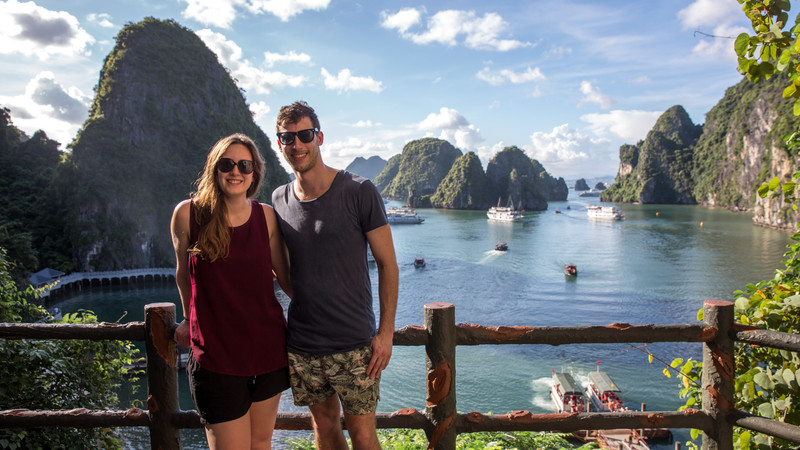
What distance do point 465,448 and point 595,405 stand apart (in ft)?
55.8

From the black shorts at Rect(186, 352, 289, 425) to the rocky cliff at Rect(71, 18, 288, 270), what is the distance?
183ft

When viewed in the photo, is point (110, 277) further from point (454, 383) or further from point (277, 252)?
point (454, 383)

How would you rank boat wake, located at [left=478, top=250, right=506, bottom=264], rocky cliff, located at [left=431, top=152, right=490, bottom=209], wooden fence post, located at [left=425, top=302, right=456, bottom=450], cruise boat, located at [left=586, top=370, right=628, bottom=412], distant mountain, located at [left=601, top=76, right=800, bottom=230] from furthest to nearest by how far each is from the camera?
rocky cliff, located at [left=431, top=152, right=490, bottom=209] < distant mountain, located at [left=601, top=76, right=800, bottom=230] < boat wake, located at [left=478, top=250, right=506, bottom=264] < cruise boat, located at [left=586, top=370, right=628, bottom=412] < wooden fence post, located at [left=425, top=302, right=456, bottom=450]

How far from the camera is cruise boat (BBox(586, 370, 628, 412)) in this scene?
1725 centimetres

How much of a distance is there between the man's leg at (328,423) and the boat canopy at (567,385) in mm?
17604

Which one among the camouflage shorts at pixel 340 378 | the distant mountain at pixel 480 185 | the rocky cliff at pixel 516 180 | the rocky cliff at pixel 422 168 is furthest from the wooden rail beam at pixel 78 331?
the rocky cliff at pixel 422 168

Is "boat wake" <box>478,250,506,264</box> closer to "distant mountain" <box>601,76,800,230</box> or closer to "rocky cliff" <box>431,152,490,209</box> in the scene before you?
"distant mountain" <box>601,76,800,230</box>

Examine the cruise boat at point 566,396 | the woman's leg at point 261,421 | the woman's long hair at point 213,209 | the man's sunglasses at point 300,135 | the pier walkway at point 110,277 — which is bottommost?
the cruise boat at point 566,396

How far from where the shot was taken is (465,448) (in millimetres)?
3596

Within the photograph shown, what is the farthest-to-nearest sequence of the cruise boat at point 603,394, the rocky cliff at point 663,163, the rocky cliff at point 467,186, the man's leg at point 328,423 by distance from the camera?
the rocky cliff at point 663,163
the rocky cliff at point 467,186
the cruise boat at point 603,394
the man's leg at point 328,423

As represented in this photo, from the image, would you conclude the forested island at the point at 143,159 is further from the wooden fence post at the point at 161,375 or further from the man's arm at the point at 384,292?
the man's arm at the point at 384,292

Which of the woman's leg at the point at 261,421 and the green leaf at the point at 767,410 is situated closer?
the woman's leg at the point at 261,421

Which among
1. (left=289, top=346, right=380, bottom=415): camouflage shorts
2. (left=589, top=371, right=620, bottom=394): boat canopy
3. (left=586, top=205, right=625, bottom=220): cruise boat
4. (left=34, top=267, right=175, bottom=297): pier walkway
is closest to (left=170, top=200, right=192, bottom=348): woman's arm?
(left=289, top=346, right=380, bottom=415): camouflage shorts

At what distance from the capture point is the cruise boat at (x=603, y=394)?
1725 cm
